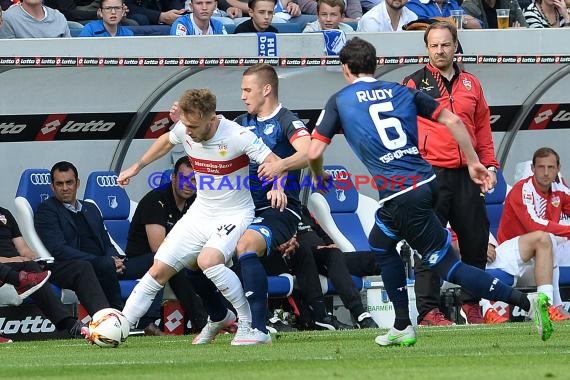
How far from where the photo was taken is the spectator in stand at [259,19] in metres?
13.1

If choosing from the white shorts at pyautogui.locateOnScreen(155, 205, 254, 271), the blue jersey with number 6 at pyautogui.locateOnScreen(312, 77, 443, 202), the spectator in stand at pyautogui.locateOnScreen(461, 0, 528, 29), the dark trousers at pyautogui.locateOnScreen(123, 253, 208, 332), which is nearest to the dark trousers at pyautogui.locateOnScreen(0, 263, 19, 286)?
the dark trousers at pyautogui.locateOnScreen(123, 253, 208, 332)

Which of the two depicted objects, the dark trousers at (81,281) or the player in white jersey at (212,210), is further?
the dark trousers at (81,281)

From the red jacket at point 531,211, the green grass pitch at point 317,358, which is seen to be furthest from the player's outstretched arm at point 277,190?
the red jacket at point 531,211

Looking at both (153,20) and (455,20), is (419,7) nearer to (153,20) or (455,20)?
(455,20)

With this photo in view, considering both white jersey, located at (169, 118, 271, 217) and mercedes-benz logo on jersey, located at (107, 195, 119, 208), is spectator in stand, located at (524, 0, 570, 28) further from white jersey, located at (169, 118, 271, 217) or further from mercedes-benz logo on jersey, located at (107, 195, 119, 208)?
white jersey, located at (169, 118, 271, 217)

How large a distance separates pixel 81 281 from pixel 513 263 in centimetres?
395

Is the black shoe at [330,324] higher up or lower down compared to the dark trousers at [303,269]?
lower down

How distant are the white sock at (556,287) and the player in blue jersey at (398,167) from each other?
12.7 feet

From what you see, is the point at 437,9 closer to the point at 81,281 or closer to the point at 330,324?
the point at 330,324

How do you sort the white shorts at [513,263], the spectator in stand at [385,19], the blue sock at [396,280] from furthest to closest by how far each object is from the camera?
1. the spectator in stand at [385,19]
2. the white shorts at [513,263]
3. the blue sock at [396,280]

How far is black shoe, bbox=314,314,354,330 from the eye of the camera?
11.9m

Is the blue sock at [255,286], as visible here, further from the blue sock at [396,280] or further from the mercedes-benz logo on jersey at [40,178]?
the mercedes-benz logo on jersey at [40,178]

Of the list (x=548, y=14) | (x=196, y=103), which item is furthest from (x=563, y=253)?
(x=196, y=103)

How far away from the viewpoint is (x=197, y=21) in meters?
13.1
